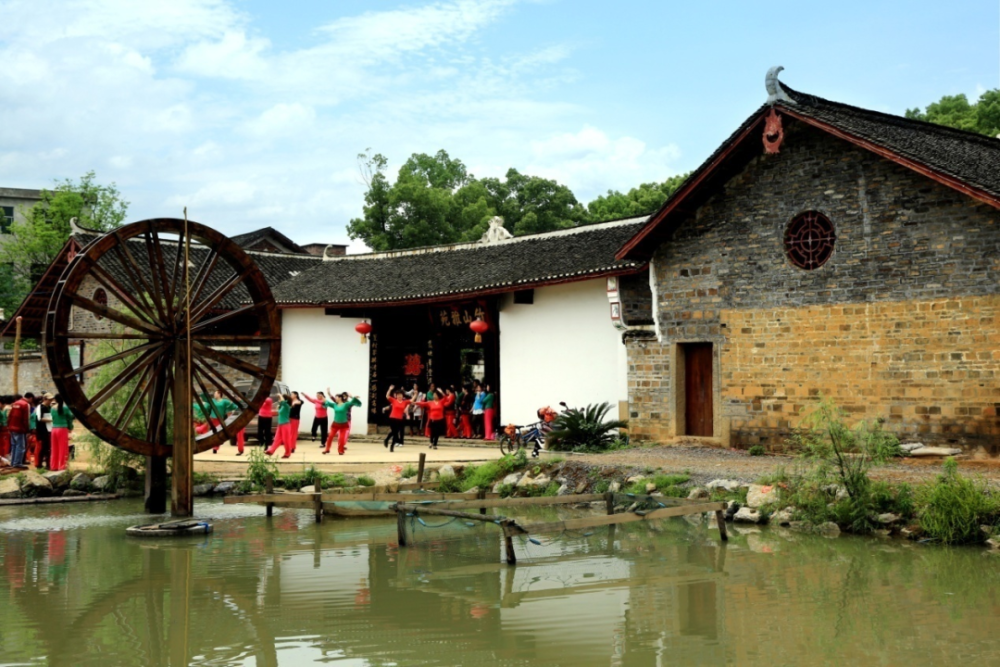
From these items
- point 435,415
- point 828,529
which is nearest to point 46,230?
point 435,415

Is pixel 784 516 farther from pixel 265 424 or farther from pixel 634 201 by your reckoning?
pixel 634 201

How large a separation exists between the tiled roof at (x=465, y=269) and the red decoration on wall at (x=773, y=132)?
317 centimetres

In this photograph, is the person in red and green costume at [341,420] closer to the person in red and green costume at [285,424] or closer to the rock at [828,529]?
the person in red and green costume at [285,424]

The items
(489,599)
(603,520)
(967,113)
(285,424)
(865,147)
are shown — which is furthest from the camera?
(967,113)

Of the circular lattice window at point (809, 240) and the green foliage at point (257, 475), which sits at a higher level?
the circular lattice window at point (809, 240)

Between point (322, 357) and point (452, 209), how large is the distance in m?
19.7

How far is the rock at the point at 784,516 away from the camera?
41.0 ft

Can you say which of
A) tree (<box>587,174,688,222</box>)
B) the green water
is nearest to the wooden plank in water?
the green water

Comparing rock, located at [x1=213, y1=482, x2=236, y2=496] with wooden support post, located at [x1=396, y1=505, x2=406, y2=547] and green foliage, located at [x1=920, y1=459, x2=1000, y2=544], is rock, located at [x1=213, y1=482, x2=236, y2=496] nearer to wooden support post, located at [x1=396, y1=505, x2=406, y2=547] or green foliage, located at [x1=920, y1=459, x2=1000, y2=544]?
wooden support post, located at [x1=396, y1=505, x2=406, y2=547]

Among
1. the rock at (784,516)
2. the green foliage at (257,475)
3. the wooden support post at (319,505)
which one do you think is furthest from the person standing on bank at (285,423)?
the rock at (784,516)

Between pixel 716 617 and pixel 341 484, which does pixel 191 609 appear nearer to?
pixel 716 617

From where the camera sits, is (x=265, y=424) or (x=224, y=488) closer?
(x=224, y=488)

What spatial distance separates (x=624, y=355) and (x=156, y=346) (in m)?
7.99

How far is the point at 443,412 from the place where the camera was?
2119cm
